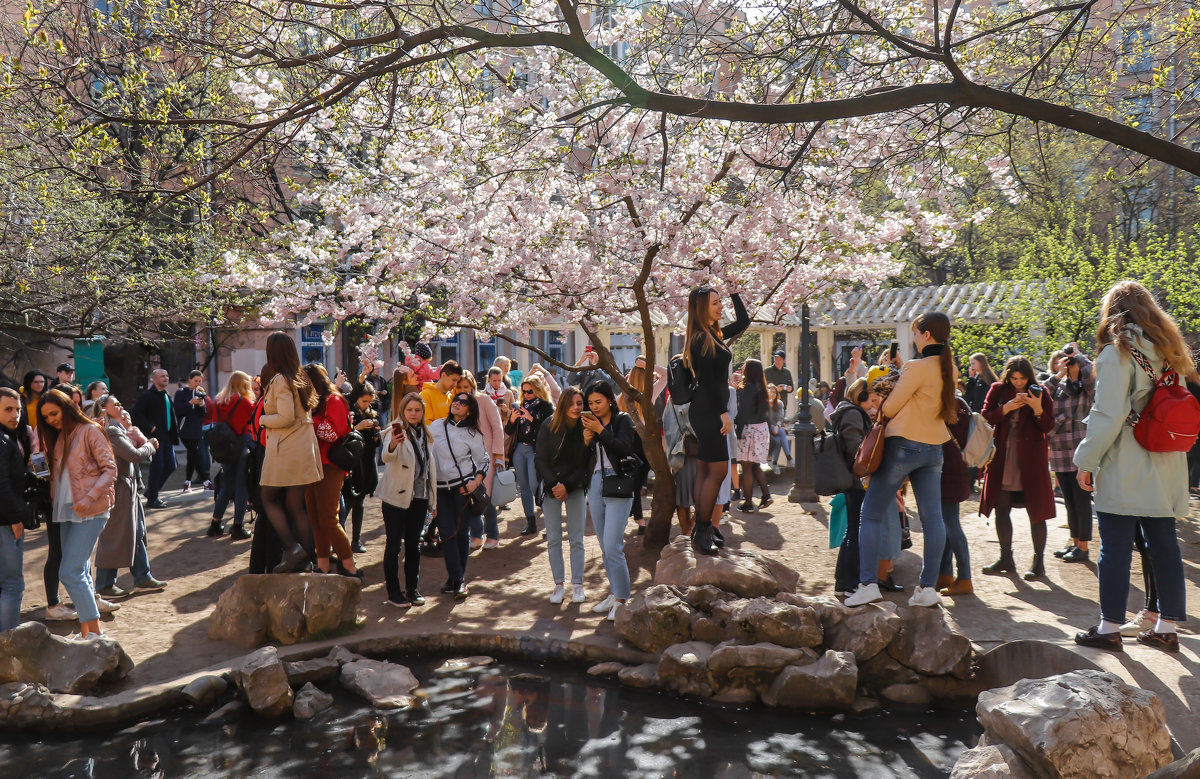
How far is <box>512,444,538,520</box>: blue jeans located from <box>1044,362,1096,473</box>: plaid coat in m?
5.37

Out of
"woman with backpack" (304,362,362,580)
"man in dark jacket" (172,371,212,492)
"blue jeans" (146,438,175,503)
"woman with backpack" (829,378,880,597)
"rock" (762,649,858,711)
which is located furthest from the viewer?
"man in dark jacket" (172,371,212,492)

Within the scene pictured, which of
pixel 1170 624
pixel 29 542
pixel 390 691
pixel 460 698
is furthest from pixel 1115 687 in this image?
pixel 29 542

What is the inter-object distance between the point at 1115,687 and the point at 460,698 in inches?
149

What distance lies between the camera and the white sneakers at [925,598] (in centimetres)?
611

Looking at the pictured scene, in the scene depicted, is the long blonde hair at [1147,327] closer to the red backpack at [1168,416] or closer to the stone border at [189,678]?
the red backpack at [1168,416]

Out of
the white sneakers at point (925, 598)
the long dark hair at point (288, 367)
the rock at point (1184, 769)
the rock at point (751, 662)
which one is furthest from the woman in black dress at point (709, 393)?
the rock at point (1184, 769)

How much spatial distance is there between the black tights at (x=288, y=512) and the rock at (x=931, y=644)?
455 cm

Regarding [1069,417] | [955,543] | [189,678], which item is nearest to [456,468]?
[189,678]

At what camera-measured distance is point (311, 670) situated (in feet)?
19.8

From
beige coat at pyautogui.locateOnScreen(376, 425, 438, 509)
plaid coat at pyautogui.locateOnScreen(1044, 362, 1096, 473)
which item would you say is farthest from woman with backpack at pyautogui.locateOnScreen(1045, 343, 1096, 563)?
beige coat at pyautogui.locateOnScreen(376, 425, 438, 509)

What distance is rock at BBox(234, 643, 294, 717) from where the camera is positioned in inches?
219

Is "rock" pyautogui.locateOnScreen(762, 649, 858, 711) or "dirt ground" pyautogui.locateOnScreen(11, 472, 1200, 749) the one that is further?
"dirt ground" pyautogui.locateOnScreen(11, 472, 1200, 749)

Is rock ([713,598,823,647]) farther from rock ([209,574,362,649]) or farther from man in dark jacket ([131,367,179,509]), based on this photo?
man in dark jacket ([131,367,179,509])

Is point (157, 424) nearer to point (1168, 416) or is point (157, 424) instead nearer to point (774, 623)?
point (774, 623)
